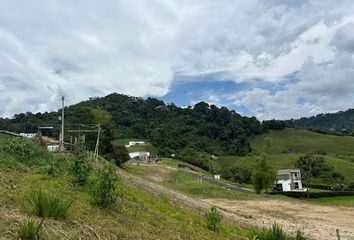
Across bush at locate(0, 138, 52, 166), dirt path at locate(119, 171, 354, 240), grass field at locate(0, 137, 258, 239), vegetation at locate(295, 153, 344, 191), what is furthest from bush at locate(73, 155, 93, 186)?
vegetation at locate(295, 153, 344, 191)

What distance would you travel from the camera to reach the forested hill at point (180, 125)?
129375 millimetres

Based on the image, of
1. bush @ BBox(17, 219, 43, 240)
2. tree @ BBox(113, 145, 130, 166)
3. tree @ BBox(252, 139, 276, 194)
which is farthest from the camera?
tree @ BBox(113, 145, 130, 166)

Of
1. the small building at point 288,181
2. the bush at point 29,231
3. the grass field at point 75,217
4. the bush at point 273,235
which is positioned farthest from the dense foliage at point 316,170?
the bush at point 29,231

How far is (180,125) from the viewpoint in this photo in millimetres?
140500

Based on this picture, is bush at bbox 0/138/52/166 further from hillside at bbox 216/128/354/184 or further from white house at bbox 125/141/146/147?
white house at bbox 125/141/146/147

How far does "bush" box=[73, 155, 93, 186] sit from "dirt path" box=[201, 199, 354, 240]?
454 inches

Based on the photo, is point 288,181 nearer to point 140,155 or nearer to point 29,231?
point 140,155

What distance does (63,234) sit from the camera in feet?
22.2

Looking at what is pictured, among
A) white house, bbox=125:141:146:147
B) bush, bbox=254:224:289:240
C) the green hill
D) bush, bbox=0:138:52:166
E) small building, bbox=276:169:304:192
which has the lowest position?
bush, bbox=254:224:289:240

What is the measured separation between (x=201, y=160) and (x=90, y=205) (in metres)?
97.5

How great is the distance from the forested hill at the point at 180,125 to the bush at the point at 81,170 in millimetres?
98116

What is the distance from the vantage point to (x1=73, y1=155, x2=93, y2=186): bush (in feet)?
39.0

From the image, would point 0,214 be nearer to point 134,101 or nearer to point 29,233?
point 29,233

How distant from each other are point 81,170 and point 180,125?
422 ft
